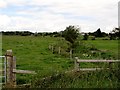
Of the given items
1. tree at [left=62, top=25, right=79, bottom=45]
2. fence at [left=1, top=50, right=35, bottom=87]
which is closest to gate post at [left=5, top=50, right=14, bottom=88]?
fence at [left=1, top=50, right=35, bottom=87]

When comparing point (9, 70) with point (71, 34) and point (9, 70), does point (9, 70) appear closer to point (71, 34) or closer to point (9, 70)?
point (9, 70)

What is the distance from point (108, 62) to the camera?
47.0ft

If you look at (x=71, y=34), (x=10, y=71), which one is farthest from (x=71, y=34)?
(x=10, y=71)

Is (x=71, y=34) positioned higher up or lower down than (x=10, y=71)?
higher up

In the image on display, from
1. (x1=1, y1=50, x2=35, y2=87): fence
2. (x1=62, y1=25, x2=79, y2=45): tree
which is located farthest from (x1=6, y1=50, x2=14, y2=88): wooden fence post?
(x1=62, y1=25, x2=79, y2=45): tree

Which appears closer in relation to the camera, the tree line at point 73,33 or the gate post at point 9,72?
the gate post at point 9,72

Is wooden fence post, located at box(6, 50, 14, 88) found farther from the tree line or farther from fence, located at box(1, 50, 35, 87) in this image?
the tree line

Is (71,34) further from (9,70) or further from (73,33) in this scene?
(9,70)

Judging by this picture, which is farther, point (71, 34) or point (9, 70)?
point (71, 34)

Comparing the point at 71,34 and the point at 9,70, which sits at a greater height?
the point at 71,34

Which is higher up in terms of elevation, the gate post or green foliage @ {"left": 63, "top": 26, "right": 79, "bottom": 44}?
green foliage @ {"left": 63, "top": 26, "right": 79, "bottom": 44}

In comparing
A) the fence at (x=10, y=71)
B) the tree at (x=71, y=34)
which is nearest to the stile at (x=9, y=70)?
the fence at (x=10, y=71)

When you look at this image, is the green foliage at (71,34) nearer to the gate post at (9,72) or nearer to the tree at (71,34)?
the tree at (71,34)

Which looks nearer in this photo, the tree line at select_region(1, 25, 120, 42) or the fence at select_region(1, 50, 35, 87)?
the fence at select_region(1, 50, 35, 87)
